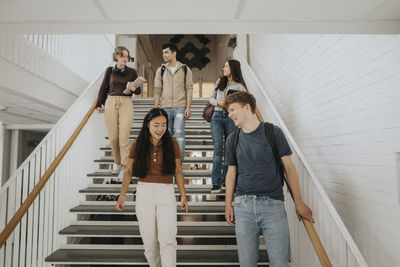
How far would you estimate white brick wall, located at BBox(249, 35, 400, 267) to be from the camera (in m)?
1.86

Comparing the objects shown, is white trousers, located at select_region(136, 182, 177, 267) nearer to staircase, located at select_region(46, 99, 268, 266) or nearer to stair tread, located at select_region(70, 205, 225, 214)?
staircase, located at select_region(46, 99, 268, 266)

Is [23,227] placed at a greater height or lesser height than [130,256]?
greater

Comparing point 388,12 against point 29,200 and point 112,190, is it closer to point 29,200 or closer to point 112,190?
point 29,200

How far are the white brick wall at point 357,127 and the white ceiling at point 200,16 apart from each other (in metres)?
0.43

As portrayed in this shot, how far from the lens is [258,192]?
186cm

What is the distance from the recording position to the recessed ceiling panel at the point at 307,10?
4.81ft

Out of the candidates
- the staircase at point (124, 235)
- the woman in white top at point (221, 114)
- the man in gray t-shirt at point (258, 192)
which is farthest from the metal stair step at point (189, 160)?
the man in gray t-shirt at point (258, 192)

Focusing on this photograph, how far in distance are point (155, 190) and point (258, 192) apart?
84cm

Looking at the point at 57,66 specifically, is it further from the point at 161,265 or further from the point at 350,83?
the point at 350,83

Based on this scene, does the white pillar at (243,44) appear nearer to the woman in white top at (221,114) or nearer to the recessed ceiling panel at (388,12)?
the woman in white top at (221,114)

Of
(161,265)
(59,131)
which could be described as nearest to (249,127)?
(161,265)

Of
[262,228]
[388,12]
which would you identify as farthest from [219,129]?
[388,12]

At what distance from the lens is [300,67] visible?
3340mm

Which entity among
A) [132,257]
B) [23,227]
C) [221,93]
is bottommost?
[132,257]
